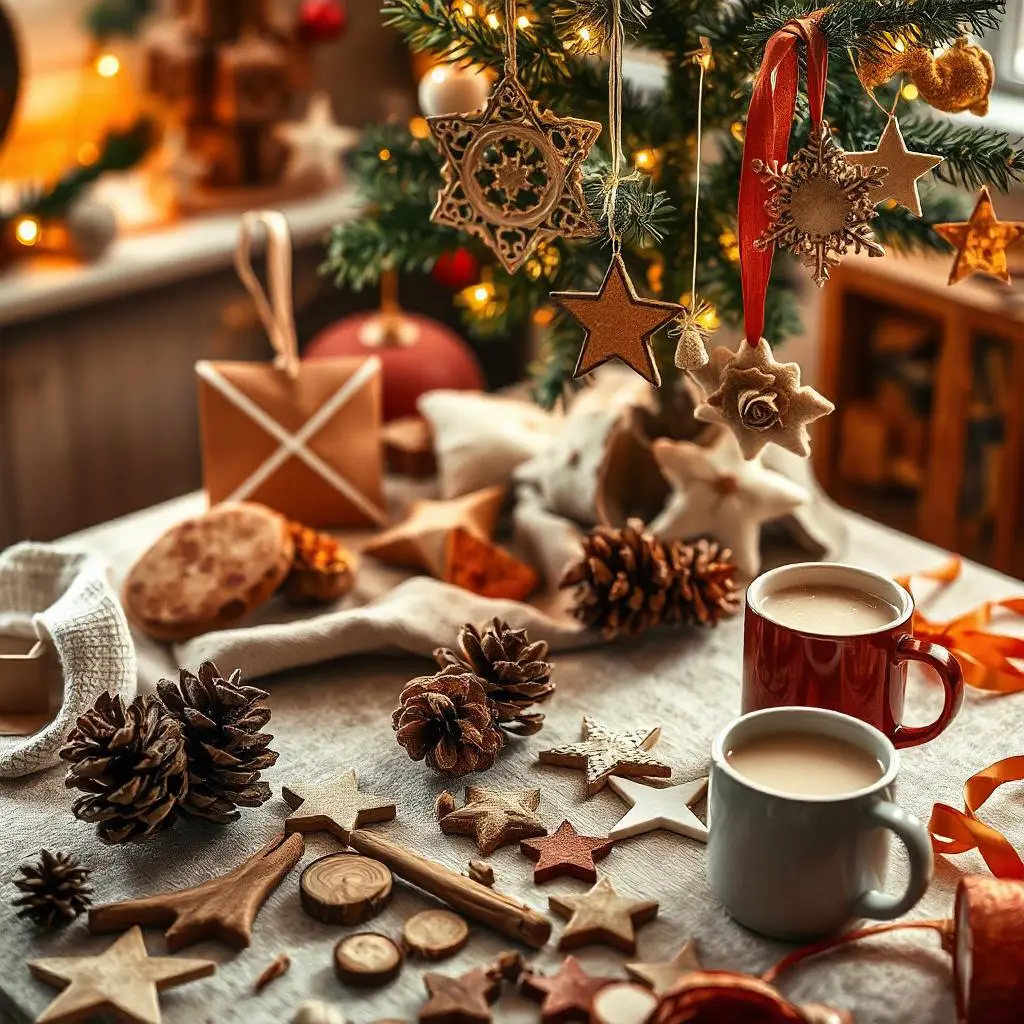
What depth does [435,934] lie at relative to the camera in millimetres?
816

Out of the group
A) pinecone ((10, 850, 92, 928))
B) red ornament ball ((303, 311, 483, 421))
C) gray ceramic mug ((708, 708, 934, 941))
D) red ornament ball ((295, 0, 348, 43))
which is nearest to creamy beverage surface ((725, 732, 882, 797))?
gray ceramic mug ((708, 708, 934, 941))

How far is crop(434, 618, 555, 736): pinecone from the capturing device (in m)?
1.00

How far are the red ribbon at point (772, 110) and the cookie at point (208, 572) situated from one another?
47 cm

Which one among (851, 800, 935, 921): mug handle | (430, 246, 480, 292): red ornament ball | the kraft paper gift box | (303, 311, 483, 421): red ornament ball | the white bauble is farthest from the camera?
(430, 246, 480, 292): red ornament ball

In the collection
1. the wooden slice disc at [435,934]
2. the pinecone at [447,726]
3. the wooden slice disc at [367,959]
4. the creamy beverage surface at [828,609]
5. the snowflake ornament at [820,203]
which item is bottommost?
the wooden slice disc at [435,934]

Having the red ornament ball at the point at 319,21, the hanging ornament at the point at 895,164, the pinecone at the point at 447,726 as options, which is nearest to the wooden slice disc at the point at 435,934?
the pinecone at the point at 447,726

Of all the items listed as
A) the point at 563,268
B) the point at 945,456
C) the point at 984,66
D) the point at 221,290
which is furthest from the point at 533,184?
the point at 221,290

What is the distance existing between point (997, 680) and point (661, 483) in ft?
1.11

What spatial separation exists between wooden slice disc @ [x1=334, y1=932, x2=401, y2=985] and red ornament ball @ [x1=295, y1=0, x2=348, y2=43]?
1.48 metres

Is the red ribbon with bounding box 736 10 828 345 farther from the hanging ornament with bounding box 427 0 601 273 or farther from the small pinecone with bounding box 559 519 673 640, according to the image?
the small pinecone with bounding box 559 519 673 640

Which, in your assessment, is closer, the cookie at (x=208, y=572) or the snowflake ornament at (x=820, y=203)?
the snowflake ornament at (x=820, y=203)

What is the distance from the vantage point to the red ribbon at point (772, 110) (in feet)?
2.84

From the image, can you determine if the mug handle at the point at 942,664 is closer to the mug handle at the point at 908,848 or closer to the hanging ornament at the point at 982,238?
the mug handle at the point at 908,848

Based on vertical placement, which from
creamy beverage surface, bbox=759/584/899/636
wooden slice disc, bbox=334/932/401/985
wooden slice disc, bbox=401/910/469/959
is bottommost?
wooden slice disc, bbox=401/910/469/959
